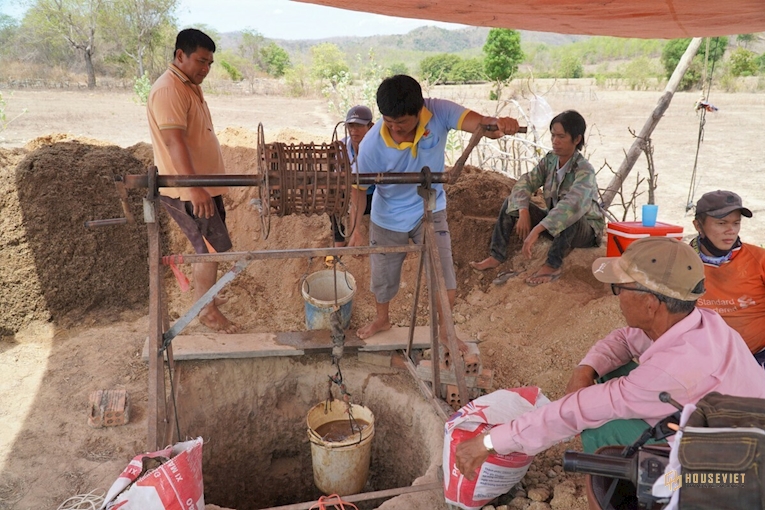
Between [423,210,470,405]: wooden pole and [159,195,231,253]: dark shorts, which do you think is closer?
[423,210,470,405]: wooden pole

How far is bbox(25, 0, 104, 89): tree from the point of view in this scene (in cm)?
2416

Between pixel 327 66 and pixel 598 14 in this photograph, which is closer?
pixel 598 14

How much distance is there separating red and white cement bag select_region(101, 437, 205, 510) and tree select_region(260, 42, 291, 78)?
41346mm

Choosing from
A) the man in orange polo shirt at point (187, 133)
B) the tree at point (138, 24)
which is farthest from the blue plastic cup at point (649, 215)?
the tree at point (138, 24)

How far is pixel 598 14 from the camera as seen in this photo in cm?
321

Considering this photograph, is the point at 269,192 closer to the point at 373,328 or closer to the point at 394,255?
the point at 394,255

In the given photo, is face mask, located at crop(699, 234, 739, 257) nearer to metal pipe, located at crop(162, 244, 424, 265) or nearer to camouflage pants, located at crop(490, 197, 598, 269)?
camouflage pants, located at crop(490, 197, 598, 269)

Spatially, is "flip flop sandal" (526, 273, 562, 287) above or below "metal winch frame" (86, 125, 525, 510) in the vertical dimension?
below

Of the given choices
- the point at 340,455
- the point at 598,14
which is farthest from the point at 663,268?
the point at 340,455

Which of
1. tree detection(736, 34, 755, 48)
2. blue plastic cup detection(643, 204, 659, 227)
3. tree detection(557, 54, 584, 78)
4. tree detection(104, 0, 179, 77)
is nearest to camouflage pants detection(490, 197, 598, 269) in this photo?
blue plastic cup detection(643, 204, 659, 227)

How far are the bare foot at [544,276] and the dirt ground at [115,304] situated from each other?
61 mm

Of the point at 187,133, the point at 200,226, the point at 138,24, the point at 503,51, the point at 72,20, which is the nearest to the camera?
the point at 187,133

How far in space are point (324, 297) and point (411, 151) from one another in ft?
5.44

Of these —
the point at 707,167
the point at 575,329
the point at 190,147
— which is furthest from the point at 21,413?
the point at 707,167
